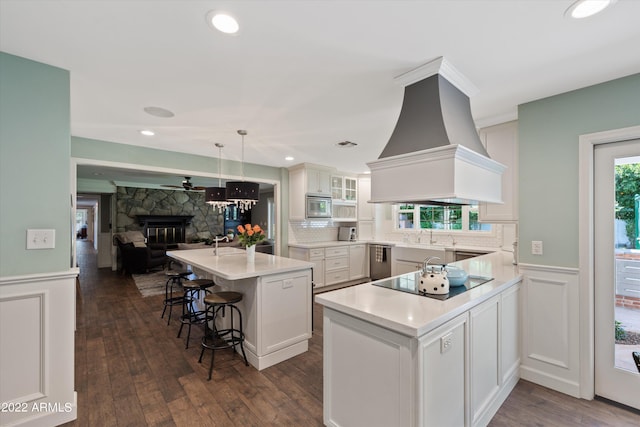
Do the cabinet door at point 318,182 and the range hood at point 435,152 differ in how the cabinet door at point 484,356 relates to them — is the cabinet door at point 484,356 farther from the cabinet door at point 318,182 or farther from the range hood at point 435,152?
the cabinet door at point 318,182

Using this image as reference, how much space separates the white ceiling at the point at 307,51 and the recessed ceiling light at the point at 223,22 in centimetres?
4

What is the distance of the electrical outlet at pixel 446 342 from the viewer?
1.47m

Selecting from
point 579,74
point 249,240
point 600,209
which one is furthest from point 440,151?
point 249,240

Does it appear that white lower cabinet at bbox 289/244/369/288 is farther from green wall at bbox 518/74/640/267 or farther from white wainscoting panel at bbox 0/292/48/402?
white wainscoting panel at bbox 0/292/48/402

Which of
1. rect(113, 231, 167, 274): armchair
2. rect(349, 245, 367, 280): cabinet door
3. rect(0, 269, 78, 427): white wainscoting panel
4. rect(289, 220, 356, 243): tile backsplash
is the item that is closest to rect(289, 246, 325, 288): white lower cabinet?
rect(289, 220, 356, 243): tile backsplash

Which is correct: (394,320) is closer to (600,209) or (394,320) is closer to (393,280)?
(393,280)

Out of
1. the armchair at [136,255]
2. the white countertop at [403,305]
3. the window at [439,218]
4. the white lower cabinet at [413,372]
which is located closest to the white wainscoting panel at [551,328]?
the white countertop at [403,305]

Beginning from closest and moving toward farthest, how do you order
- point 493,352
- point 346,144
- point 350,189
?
point 493,352
point 346,144
point 350,189

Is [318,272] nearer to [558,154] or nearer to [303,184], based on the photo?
[303,184]

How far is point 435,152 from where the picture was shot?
1.70m

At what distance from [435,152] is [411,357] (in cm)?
115

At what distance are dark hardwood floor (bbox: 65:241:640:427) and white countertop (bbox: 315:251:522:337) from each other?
3.00 feet

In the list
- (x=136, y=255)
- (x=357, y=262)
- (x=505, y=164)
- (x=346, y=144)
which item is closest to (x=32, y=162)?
(x=346, y=144)

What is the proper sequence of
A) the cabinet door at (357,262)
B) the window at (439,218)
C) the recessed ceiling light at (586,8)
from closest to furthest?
the recessed ceiling light at (586,8)
the window at (439,218)
the cabinet door at (357,262)
